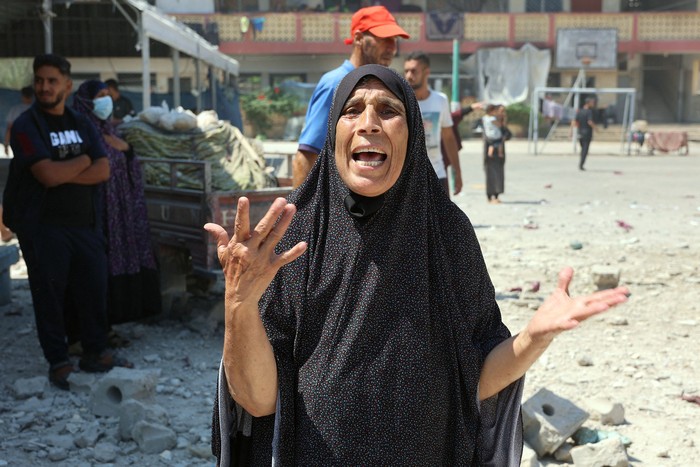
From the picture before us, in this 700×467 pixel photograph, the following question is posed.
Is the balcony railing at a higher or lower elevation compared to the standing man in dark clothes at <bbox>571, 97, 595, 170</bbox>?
higher

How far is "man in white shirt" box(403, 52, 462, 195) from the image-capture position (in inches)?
229

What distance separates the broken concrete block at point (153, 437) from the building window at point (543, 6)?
38.4 metres

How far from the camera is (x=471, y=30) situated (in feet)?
124

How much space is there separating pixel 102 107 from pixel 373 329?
3.96 m

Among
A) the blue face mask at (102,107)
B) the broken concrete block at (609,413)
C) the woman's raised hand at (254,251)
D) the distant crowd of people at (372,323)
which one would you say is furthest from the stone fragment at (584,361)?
the woman's raised hand at (254,251)

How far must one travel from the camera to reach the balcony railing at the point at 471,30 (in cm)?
3681

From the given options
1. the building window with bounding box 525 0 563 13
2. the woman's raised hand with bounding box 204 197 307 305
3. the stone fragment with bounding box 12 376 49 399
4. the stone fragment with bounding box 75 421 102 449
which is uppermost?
the building window with bounding box 525 0 563 13

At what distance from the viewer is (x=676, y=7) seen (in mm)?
42906

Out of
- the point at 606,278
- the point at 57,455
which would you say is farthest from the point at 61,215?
the point at 606,278

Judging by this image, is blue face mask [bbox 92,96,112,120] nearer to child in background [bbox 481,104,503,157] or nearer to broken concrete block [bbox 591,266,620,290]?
broken concrete block [bbox 591,266,620,290]

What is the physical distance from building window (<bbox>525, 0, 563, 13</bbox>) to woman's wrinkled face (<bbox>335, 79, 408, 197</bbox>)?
3976 centimetres

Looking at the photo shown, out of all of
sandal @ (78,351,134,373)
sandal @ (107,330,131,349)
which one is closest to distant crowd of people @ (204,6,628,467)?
sandal @ (78,351,134,373)

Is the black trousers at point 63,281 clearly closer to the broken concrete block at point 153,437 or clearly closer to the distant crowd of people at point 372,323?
the broken concrete block at point 153,437

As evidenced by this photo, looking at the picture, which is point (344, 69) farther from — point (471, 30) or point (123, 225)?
point (471, 30)
